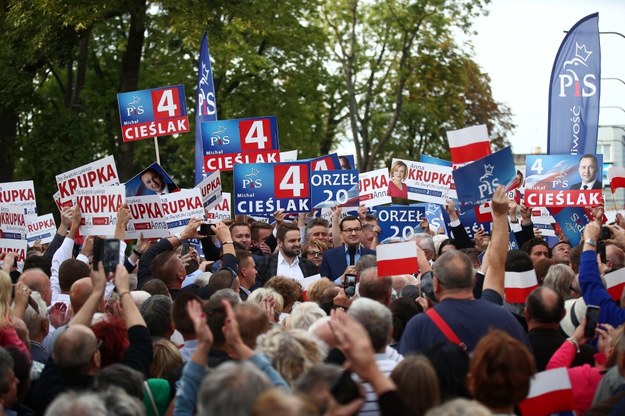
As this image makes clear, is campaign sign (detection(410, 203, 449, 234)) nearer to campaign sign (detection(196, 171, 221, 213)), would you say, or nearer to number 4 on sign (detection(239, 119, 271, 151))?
number 4 on sign (detection(239, 119, 271, 151))

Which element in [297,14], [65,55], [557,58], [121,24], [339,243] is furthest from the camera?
[297,14]

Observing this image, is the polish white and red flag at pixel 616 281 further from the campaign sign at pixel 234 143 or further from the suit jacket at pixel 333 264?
the campaign sign at pixel 234 143

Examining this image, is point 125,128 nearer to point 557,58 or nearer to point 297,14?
point 557,58

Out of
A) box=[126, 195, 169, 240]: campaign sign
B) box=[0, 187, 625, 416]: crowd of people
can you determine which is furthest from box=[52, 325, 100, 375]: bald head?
box=[126, 195, 169, 240]: campaign sign

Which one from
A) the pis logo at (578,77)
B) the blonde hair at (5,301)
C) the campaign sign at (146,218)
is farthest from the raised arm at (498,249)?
the pis logo at (578,77)

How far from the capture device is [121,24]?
32.3 metres

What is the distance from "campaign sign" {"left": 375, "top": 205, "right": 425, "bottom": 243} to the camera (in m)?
15.3

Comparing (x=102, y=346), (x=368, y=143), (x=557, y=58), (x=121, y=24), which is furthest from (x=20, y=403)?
(x=368, y=143)

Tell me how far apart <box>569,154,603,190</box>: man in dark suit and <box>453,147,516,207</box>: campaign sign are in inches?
207

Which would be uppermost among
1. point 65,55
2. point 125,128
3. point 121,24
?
point 121,24

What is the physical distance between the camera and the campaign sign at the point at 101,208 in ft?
38.0

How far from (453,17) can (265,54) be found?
7.82 m

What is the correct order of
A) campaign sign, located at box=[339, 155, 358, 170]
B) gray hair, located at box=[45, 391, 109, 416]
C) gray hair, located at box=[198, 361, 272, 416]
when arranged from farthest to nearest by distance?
campaign sign, located at box=[339, 155, 358, 170] < gray hair, located at box=[45, 391, 109, 416] < gray hair, located at box=[198, 361, 272, 416]

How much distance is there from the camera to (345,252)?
42.2 feet
